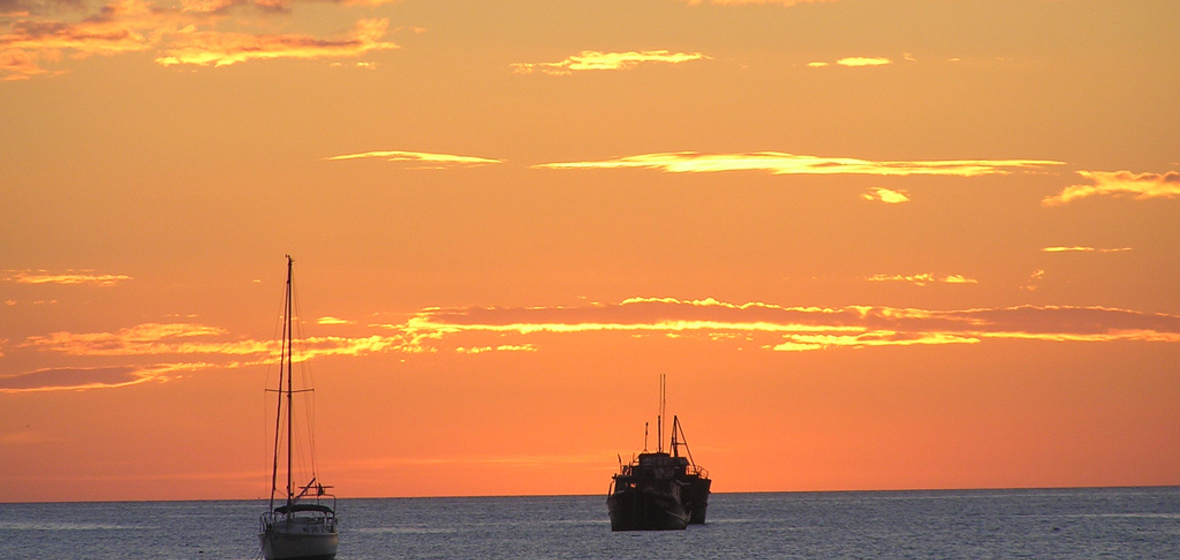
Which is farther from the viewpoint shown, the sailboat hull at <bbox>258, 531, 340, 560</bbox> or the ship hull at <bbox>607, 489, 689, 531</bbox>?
the ship hull at <bbox>607, 489, 689, 531</bbox>

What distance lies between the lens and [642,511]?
17800cm

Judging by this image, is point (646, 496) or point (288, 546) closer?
point (288, 546)

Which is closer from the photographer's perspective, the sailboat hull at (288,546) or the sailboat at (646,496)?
the sailboat hull at (288,546)

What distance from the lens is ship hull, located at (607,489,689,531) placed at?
6964 inches

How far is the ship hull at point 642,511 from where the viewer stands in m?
177

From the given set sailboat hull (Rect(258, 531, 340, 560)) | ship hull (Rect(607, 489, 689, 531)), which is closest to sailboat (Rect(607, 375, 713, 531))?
ship hull (Rect(607, 489, 689, 531))

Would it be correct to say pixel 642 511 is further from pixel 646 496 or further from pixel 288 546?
pixel 288 546

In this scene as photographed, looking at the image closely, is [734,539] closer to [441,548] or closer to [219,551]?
[441,548]

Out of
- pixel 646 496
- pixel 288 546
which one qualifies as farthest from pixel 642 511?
pixel 288 546

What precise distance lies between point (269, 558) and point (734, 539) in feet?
273

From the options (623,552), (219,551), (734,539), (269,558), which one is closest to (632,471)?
(734,539)

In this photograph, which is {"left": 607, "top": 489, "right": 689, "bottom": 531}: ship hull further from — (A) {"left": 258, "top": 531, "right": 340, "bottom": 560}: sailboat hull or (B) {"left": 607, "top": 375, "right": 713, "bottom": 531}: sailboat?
(A) {"left": 258, "top": 531, "right": 340, "bottom": 560}: sailboat hull

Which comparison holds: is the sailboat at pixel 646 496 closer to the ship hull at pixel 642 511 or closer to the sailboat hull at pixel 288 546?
the ship hull at pixel 642 511

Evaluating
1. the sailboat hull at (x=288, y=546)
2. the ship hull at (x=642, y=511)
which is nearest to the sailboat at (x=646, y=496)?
the ship hull at (x=642, y=511)
